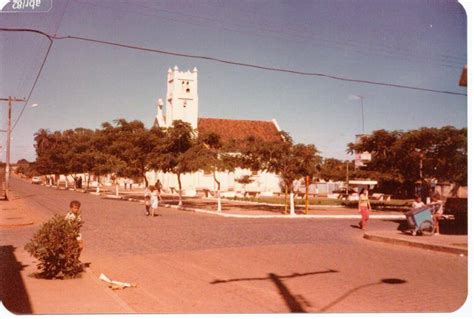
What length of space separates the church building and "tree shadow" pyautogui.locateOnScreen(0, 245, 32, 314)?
3725 cm

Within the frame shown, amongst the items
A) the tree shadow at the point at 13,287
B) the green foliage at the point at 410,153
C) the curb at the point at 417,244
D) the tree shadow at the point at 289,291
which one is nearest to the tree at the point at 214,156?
the green foliage at the point at 410,153

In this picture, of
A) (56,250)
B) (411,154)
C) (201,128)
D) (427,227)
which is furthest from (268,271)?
(201,128)

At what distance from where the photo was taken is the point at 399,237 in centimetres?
1462

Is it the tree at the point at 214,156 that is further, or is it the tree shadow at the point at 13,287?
the tree at the point at 214,156

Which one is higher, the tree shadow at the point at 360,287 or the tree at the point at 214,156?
the tree at the point at 214,156

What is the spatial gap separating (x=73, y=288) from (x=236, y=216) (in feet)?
51.9

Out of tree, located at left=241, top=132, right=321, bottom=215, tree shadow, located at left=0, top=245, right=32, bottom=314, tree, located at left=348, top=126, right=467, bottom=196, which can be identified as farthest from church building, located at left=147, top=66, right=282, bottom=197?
tree shadow, located at left=0, top=245, right=32, bottom=314

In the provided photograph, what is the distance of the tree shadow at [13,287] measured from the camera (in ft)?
22.0

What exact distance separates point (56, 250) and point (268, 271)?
409 cm

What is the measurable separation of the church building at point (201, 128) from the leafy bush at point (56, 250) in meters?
38.6

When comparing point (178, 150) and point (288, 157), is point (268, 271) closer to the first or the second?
point (288, 157)

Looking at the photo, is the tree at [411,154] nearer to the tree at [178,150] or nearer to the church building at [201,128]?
the tree at [178,150]

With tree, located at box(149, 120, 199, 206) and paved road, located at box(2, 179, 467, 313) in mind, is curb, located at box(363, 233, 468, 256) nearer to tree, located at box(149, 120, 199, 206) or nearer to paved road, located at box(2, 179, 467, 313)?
paved road, located at box(2, 179, 467, 313)

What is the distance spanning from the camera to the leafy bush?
27.1ft
